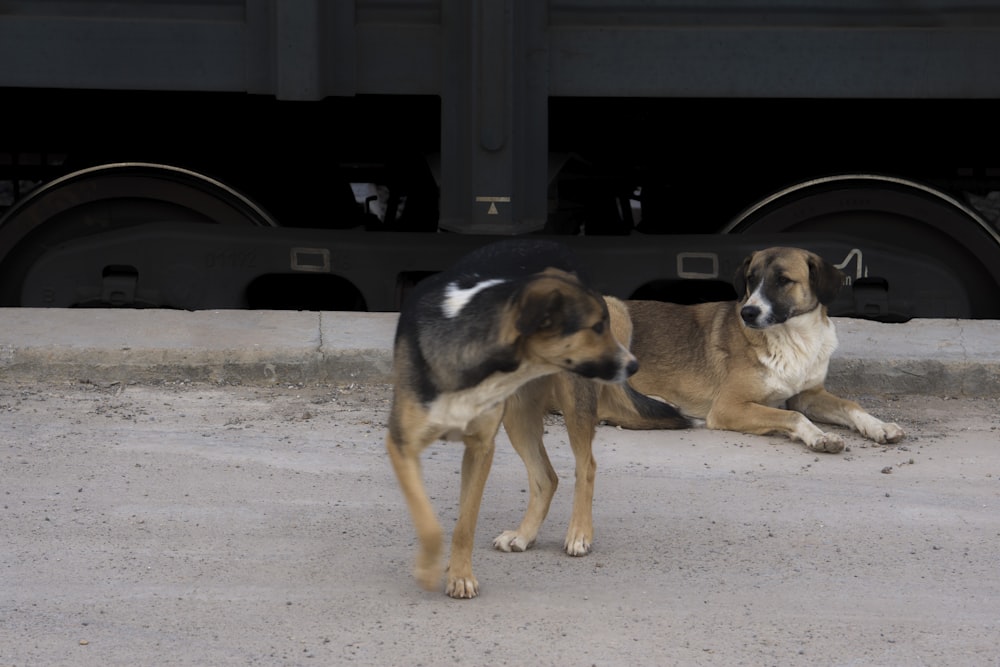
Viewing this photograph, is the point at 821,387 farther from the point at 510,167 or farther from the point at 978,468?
the point at 510,167

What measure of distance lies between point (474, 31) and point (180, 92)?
1.74 metres

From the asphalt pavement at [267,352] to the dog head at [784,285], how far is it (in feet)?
2.29

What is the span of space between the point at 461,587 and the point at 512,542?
0.49 metres

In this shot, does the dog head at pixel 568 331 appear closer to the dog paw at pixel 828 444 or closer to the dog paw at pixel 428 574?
the dog paw at pixel 428 574

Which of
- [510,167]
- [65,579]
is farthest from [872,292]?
[65,579]

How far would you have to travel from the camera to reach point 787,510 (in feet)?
16.8

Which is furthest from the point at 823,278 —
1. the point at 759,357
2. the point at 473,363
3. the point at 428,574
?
the point at 428,574

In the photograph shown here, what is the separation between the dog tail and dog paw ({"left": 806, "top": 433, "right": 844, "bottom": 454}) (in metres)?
0.64

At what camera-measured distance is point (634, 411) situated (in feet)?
20.1

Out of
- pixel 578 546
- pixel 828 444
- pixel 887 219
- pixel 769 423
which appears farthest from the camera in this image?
pixel 887 219

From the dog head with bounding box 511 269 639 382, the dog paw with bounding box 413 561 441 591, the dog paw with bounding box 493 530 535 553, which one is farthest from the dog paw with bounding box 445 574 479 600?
the dog head with bounding box 511 269 639 382

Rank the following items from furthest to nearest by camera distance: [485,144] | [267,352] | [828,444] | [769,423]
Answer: [267,352] < [485,144] < [769,423] < [828,444]

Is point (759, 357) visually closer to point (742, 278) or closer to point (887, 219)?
point (742, 278)

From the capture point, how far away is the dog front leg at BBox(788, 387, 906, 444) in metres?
6.06
